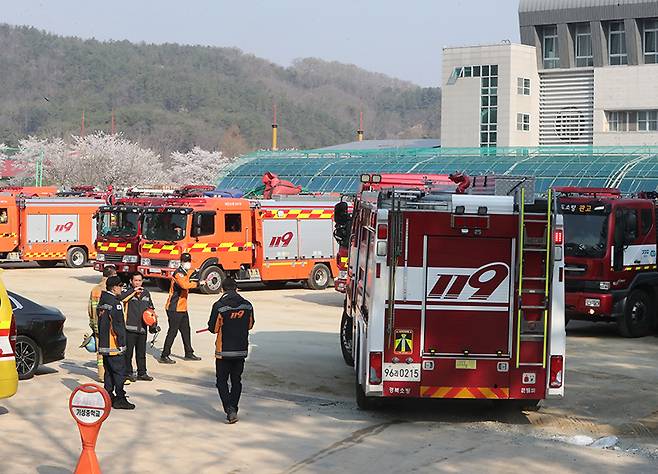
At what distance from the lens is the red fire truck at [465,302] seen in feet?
40.0

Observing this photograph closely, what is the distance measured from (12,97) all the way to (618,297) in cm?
18261

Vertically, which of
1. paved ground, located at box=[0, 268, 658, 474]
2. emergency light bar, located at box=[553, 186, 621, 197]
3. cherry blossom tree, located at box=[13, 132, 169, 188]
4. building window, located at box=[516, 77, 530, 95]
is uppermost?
building window, located at box=[516, 77, 530, 95]

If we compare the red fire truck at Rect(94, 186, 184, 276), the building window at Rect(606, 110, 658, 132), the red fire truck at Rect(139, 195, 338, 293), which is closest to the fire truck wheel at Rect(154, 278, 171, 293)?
the red fire truck at Rect(139, 195, 338, 293)

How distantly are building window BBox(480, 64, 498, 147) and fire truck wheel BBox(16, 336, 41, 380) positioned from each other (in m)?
63.4

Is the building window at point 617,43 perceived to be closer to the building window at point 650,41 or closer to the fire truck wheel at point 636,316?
the building window at point 650,41

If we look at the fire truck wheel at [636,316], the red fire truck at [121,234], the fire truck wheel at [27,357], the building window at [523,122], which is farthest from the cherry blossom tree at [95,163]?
the fire truck wheel at [27,357]

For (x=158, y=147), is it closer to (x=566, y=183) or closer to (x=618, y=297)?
(x=566, y=183)

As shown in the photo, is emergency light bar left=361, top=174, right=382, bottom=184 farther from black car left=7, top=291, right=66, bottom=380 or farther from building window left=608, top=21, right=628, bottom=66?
building window left=608, top=21, right=628, bottom=66

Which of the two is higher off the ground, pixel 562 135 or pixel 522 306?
pixel 562 135

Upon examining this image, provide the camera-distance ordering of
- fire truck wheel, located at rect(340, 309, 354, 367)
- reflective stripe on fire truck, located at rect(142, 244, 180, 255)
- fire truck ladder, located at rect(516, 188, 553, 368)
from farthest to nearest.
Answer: reflective stripe on fire truck, located at rect(142, 244, 180, 255)
fire truck wheel, located at rect(340, 309, 354, 367)
fire truck ladder, located at rect(516, 188, 553, 368)

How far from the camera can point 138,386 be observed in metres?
15.1

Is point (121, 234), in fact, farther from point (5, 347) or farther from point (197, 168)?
point (197, 168)

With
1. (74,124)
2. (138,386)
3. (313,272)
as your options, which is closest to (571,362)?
(138,386)

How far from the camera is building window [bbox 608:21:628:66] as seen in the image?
244 feet
